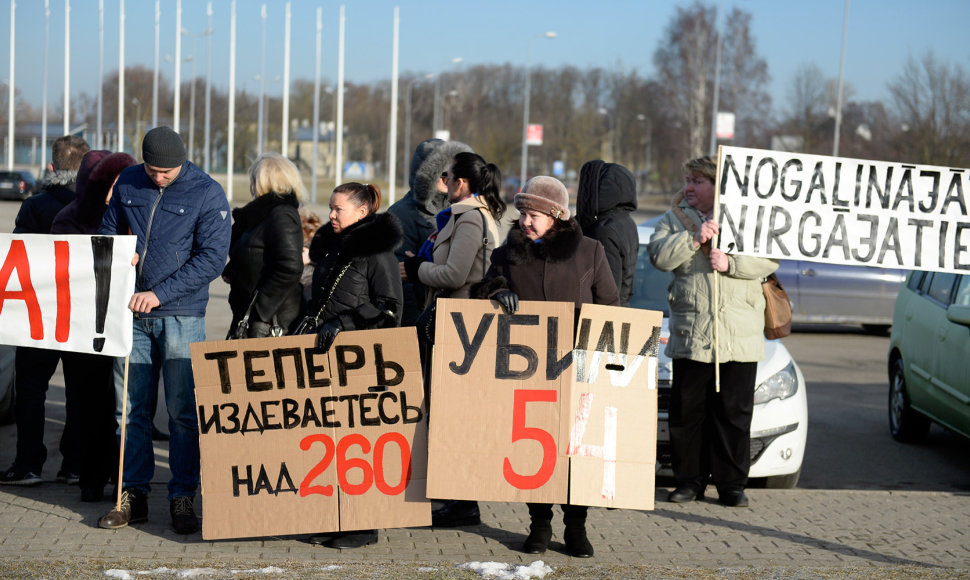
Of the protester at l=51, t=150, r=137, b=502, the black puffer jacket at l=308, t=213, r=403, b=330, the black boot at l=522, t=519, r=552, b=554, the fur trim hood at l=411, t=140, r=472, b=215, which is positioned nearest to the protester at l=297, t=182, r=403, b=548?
the black puffer jacket at l=308, t=213, r=403, b=330

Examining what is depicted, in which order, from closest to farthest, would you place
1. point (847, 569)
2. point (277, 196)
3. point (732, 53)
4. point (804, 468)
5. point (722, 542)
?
point (847, 569) → point (722, 542) → point (277, 196) → point (804, 468) → point (732, 53)

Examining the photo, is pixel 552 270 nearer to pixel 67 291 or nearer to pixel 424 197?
pixel 424 197

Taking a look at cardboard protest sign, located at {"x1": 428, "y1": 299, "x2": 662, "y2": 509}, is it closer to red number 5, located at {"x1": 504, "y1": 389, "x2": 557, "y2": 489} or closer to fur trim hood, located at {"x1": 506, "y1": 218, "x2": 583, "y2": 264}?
red number 5, located at {"x1": 504, "y1": 389, "x2": 557, "y2": 489}

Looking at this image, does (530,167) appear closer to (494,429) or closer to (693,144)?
(693,144)

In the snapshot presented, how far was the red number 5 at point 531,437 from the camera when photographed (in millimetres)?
4867

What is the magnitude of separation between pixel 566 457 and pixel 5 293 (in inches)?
120

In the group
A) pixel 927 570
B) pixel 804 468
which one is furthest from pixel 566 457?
pixel 804 468

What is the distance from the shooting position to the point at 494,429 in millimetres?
4895

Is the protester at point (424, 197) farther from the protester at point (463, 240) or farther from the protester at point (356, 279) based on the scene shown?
the protester at point (356, 279)

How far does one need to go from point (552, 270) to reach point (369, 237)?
3.02 ft

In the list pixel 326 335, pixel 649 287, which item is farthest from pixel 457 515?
pixel 649 287

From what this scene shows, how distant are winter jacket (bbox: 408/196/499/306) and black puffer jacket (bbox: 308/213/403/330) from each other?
349 mm

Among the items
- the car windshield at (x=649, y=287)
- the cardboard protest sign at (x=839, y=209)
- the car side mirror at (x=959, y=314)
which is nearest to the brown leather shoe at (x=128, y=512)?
the cardboard protest sign at (x=839, y=209)

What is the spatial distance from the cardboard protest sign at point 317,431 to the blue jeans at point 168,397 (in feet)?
1.28
